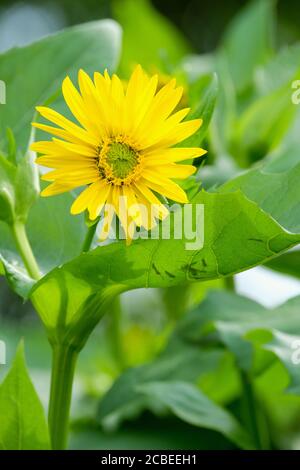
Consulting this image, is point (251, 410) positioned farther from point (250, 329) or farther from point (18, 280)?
point (18, 280)

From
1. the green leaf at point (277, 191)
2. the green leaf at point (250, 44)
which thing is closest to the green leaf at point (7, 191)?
the green leaf at point (277, 191)

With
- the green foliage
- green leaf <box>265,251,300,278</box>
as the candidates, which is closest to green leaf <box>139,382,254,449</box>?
the green foliage

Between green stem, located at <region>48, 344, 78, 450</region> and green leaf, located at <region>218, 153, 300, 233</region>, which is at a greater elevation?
green leaf, located at <region>218, 153, 300, 233</region>

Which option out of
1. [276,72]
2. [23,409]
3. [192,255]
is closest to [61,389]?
[23,409]

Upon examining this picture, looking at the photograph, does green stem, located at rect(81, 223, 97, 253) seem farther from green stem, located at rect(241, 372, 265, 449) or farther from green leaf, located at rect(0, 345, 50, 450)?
green stem, located at rect(241, 372, 265, 449)

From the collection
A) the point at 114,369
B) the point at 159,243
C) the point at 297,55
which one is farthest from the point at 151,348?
the point at 159,243
